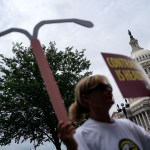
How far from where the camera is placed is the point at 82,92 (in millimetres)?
3697

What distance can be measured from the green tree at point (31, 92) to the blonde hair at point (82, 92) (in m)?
26.3

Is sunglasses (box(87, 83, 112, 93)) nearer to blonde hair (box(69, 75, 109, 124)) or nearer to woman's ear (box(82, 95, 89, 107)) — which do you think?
blonde hair (box(69, 75, 109, 124))

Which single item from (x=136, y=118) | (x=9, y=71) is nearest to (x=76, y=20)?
(x=9, y=71)

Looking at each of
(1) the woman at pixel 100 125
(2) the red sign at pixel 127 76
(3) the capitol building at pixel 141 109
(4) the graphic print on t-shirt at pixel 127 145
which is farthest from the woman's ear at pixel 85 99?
(3) the capitol building at pixel 141 109

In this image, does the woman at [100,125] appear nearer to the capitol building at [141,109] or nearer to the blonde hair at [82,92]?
the blonde hair at [82,92]

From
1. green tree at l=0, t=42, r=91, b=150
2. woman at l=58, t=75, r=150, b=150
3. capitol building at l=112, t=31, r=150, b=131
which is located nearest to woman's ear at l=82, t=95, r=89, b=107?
woman at l=58, t=75, r=150, b=150

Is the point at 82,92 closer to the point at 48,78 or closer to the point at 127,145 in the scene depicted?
the point at 127,145

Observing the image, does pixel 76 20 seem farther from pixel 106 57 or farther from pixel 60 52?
pixel 60 52

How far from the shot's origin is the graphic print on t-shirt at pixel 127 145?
11.5 ft

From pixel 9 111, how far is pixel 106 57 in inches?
1148

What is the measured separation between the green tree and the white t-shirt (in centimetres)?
2643

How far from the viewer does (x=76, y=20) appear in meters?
3.57

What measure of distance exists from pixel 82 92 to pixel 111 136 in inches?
18.2

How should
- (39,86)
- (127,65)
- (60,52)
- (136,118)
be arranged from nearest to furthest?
1. (127,65)
2. (39,86)
3. (60,52)
4. (136,118)
